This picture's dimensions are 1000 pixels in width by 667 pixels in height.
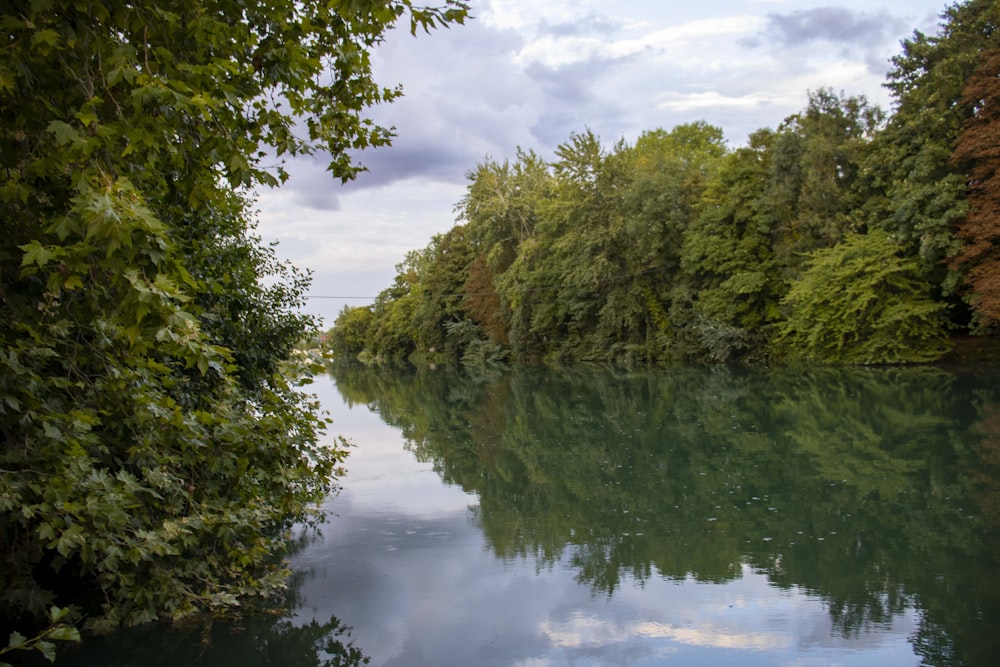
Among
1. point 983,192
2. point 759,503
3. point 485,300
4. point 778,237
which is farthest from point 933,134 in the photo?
point 485,300

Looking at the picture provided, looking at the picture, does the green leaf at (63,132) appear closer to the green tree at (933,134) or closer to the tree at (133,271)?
the tree at (133,271)

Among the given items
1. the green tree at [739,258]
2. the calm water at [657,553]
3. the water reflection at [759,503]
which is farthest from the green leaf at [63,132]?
the green tree at [739,258]

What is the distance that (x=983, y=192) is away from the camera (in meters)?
23.5

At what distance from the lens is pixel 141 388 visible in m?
4.76

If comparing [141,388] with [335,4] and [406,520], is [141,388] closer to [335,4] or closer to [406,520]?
[335,4]

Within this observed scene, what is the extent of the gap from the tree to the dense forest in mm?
22777

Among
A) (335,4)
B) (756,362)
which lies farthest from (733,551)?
(756,362)

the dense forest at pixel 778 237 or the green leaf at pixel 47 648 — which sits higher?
the dense forest at pixel 778 237

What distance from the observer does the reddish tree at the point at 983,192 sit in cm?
2266

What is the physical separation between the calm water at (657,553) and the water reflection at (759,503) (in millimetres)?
35

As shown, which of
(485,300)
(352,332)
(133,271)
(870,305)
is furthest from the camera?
(352,332)

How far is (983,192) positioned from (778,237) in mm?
9576

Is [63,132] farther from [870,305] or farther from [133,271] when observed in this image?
[870,305]

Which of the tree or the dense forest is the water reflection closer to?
the tree
